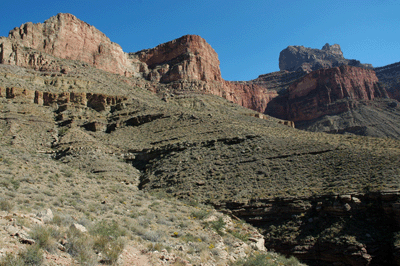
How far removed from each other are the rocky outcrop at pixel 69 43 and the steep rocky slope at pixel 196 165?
10.8 feet

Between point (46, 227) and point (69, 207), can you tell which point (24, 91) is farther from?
point (46, 227)

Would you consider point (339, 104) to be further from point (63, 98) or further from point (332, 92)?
point (63, 98)

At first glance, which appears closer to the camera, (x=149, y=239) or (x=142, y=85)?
(x=149, y=239)

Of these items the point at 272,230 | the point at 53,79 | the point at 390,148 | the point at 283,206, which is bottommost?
the point at 272,230

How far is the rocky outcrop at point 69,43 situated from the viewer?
201 feet

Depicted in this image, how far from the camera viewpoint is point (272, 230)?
56.5ft

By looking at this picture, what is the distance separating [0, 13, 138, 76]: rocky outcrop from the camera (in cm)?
6141

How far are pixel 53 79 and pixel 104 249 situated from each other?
170 ft

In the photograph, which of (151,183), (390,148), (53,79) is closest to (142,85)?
(53,79)

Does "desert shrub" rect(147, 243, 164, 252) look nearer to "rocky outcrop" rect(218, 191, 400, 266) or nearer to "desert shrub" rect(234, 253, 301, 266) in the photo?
"desert shrub" rect(234, 253, 301, 266)

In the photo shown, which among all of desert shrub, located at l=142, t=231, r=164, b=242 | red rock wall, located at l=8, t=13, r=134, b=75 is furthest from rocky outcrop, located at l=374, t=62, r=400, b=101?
desert shrub, located at l=142, t=231, r=164, b=242

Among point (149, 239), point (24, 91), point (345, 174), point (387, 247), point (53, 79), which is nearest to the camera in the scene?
point (149, 239)

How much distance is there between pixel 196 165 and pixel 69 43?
183 ft

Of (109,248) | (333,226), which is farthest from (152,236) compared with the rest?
(333,226)
